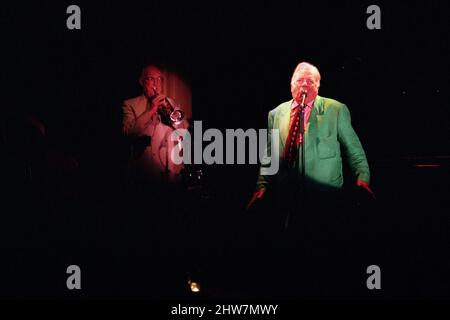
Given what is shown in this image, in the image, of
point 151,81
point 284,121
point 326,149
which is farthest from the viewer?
point 151,81

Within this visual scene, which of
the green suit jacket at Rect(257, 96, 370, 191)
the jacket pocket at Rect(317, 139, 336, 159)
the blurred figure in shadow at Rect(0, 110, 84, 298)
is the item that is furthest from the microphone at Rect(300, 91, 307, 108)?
the blurred figure in shadow at Rect(0, 110, 84, 298)

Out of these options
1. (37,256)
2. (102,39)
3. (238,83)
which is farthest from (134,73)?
(37,256)

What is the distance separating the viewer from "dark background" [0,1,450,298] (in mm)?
3854

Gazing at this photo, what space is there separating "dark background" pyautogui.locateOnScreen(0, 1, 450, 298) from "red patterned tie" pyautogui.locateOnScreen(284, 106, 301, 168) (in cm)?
24

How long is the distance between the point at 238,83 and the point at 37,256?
8.55 feet

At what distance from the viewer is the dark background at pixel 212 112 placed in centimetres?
385

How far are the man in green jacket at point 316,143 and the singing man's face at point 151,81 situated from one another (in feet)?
4.14

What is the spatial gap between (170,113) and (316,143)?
1.44 metres

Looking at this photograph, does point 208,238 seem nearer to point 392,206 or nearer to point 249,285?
point 249,285

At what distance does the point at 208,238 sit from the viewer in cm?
399

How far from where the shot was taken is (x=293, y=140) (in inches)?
149

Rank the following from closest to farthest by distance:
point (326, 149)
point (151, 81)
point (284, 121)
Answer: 1. point (326, 149)
2. point (284, 121)
3. point (151, 81)

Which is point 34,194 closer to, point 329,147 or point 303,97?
point 303,97

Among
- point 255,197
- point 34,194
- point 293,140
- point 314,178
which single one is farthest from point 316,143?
point 34,194
